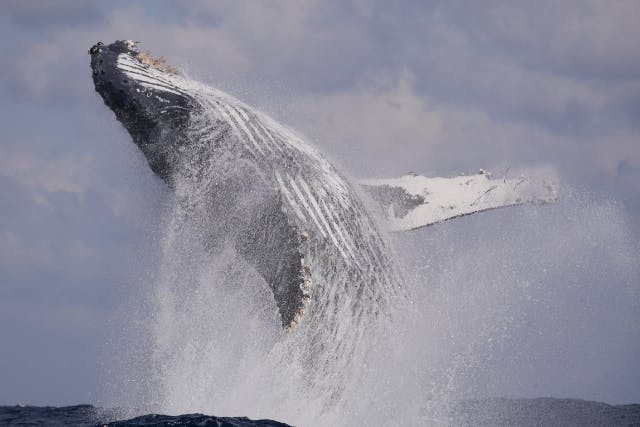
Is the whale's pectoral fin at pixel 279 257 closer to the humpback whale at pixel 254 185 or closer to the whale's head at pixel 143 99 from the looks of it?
the humpback whale at pixel 254 185

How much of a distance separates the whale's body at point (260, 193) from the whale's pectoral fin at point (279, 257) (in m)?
0.01

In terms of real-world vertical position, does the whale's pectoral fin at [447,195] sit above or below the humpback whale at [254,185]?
above

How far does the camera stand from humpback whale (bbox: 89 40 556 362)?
22.7ft

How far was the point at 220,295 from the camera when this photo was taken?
8.01 m

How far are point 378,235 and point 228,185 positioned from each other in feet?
6.03

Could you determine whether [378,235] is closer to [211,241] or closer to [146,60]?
[211,241]

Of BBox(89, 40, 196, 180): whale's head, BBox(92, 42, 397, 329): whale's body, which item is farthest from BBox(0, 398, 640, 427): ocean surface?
BBox(89, 40, 196, 180): whale's head

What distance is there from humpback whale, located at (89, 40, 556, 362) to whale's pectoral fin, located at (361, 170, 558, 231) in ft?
6.66

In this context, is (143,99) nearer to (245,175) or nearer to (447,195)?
(245,175)

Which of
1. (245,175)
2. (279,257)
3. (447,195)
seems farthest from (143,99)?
(447,195)

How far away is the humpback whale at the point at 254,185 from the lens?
6922mm

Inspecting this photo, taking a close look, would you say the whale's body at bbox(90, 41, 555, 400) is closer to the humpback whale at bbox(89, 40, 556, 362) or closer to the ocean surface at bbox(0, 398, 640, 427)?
the humpback whale at bbox(89, 40, 556, 362)

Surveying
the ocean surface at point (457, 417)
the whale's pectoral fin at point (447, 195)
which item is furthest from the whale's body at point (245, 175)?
the whale's pectoral fin at point (447, 195)

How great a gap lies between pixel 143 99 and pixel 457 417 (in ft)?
25.9
